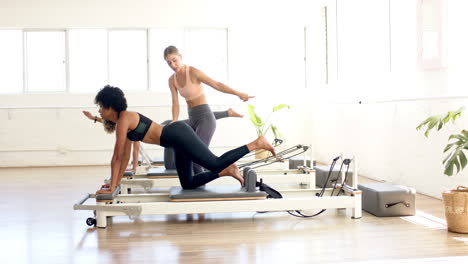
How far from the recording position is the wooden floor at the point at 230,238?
2836 mm

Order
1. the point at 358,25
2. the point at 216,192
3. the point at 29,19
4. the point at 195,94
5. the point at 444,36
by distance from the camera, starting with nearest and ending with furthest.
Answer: the point at 216,192 < the point at 195,94 < the point at 444,36 < the point at 358,25 < the point at 29,19

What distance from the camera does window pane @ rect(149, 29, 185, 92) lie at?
909 centimetres

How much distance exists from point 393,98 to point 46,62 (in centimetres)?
605

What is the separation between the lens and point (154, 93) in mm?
9000

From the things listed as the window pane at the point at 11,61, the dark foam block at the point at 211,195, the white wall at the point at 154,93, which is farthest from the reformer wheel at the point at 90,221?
the window pane at the point at 11,61

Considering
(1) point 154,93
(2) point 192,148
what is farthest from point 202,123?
(1) point 154,93

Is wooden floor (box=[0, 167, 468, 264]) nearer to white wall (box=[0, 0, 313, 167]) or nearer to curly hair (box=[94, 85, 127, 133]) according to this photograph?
curly hair (box=[94, 85, 127, 133])

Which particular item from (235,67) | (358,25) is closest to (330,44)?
(358,25)

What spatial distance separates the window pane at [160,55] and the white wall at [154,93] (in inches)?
6.8

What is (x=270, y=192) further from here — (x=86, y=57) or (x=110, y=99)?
(x=86, y=57)

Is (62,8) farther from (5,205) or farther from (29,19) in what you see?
(5,205)

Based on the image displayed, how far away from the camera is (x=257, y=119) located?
26.9ft

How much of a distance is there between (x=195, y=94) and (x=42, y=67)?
5.66 m

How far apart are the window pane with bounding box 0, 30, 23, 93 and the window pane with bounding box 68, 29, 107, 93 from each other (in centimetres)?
88
